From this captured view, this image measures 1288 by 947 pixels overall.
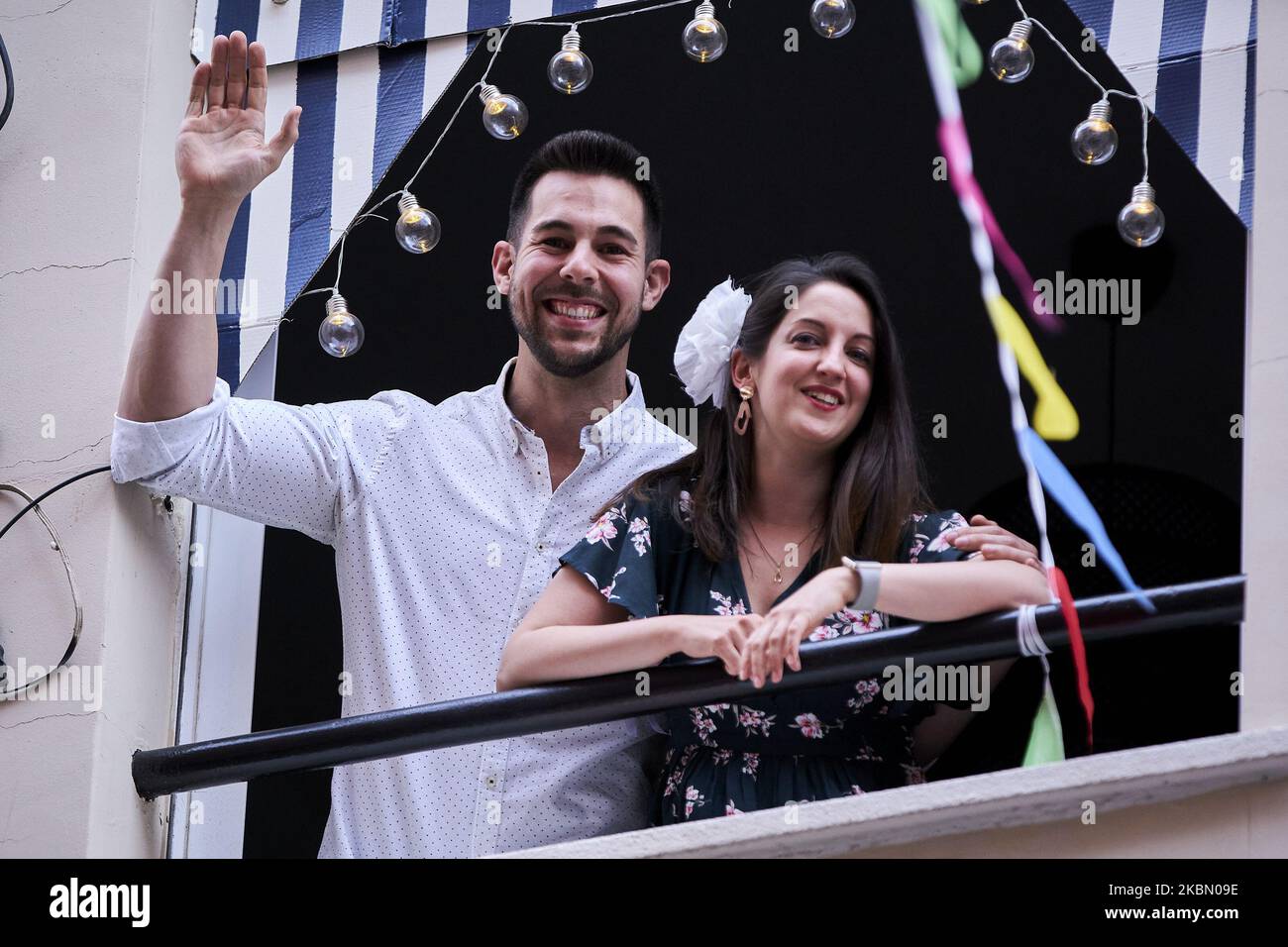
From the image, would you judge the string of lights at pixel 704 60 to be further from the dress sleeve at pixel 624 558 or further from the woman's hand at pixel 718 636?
the woman's hand at pixel 718 636

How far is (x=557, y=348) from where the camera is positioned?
10.9 feet

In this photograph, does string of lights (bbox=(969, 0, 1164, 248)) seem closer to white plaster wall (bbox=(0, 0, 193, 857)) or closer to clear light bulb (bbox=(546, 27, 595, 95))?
clear light bulb (bbox=(546, 27, 595, 95))

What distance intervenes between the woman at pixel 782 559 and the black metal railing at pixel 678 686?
46mm

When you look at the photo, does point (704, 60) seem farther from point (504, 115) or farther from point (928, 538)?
point (928, 538)

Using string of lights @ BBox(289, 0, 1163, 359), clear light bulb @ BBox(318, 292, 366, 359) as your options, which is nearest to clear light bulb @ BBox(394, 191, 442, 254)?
string of lights @ BBox(289, 0, 1163, 359)

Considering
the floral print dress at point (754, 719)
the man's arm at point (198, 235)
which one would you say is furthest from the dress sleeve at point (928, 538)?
the man's arm at point (198, 235)

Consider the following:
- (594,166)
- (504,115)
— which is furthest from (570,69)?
(594,166)

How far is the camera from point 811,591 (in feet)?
8.10

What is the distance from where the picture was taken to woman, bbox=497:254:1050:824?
2.50m

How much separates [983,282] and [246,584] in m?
2.07

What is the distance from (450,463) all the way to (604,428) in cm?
34

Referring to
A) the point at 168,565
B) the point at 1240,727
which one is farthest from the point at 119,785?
the point at 1240,727
